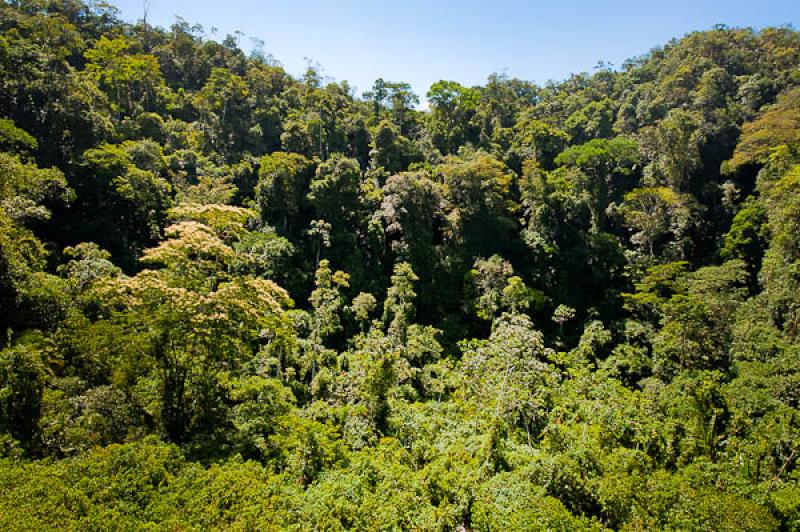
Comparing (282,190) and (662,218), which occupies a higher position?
(662,218)

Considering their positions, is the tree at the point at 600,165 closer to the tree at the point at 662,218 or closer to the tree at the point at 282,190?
the tree at the point at 662,218

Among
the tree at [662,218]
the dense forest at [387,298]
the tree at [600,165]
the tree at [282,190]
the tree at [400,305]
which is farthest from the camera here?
the tree at [600,165]

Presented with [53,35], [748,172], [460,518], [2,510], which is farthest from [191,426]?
[748,172]

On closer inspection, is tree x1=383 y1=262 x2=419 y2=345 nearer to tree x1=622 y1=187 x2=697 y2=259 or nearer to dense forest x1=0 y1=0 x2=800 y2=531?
dense forest x1=0 y1=0 x2=800 y2=531

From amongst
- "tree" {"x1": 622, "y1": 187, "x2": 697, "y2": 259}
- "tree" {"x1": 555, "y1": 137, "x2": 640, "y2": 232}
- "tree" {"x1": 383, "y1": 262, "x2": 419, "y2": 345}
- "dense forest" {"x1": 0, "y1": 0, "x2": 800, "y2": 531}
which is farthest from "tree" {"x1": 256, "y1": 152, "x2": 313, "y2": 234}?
"tree" {"x1": 622, "y1": 187, "x2": 697, "y2": 259}

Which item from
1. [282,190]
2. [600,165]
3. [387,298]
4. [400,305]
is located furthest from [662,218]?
[282,190]

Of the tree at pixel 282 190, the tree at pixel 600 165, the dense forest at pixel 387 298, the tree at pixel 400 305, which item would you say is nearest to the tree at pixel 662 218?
the dense forest at pixel 387 298

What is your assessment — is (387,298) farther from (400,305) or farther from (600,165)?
(600,165)

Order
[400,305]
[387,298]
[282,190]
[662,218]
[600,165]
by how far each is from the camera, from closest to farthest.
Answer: [400,305], [387,298], [282,190], [662,218], [600,165]

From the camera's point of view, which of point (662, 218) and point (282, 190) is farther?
point (662, 218)
